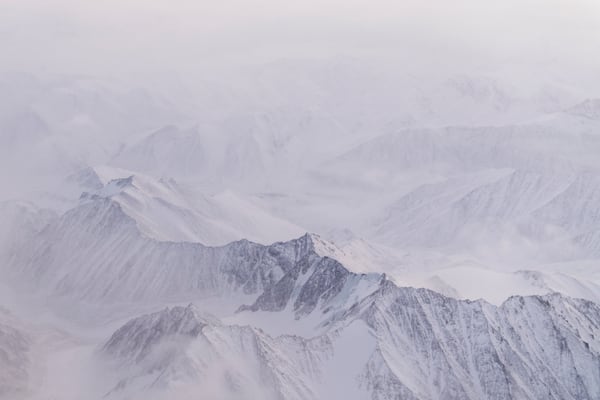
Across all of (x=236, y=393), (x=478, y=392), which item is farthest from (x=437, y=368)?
(x=236, y=393)

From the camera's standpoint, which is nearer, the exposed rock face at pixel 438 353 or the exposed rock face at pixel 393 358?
the exposed rock face at pixel 393 358

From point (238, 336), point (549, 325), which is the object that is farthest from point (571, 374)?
point (238, 336)

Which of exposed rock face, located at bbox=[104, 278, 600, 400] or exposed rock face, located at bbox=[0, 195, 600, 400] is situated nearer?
exposed rock face, located at bbox=[0, 195, 600, 400]

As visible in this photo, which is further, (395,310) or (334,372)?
(395,310)

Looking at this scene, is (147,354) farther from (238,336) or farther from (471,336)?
(471,336)

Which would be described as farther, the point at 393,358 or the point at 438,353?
the point at 438,353

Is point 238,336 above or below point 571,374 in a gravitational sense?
above

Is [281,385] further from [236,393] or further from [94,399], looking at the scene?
[94,399]

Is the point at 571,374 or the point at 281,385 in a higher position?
the point at 281,385

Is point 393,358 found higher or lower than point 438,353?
higher
